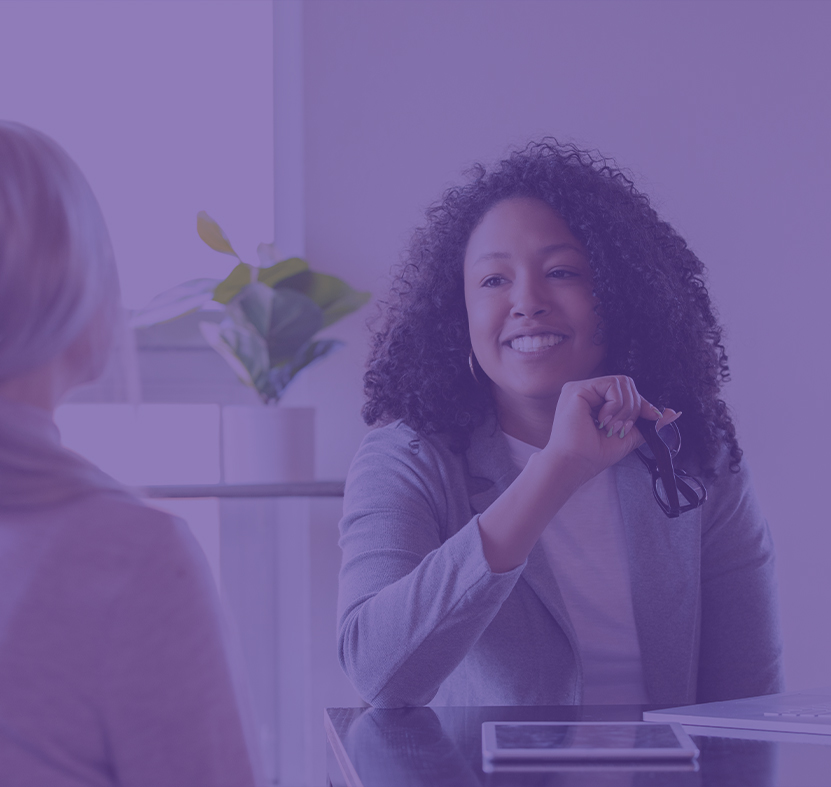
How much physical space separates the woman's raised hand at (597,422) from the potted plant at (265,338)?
0.83 metres

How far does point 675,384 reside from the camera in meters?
1.54

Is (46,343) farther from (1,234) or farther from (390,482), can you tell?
(390,482)

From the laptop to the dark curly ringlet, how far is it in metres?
0.49

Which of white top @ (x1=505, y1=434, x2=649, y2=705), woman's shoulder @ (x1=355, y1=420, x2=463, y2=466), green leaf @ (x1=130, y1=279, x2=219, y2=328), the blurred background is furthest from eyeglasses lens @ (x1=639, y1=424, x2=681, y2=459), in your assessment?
green leaf @ (x1=130, y1=279, x2=219, y2=328)

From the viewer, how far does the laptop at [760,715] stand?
93cm

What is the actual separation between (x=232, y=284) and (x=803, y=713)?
4.68 ft

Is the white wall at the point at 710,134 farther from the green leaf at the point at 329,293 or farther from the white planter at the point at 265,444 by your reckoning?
the white planter at the point at 265,444

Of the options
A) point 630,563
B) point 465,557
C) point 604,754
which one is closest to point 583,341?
point 630,563

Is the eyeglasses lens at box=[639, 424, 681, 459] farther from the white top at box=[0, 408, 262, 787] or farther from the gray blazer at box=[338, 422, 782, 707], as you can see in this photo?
the white top at box=[0, 408, 262, 787]

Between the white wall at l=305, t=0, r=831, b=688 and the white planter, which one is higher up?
the white wall at l=305, t=0, r=831, b=688

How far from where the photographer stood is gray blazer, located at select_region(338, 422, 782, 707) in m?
1.09

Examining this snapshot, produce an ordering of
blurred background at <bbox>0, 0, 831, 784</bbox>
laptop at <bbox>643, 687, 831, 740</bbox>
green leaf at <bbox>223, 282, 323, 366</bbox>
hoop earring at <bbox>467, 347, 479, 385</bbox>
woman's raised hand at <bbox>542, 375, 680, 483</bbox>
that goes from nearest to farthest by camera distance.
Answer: laptop at <bbox>643, 687, 831, 740</bbox>
woman's raised hand at <bbox>542, 375, 680, 483</bbox>
hoop earring at <bbox>467, 347, 479, 385</bbox>
green leaf at <bbox>223, 282, 323, 366</bbox>
blurred background at <bbox>0, 0, 831, 784</bbox>

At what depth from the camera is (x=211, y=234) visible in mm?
2008

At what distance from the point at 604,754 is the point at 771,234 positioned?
1989mm
